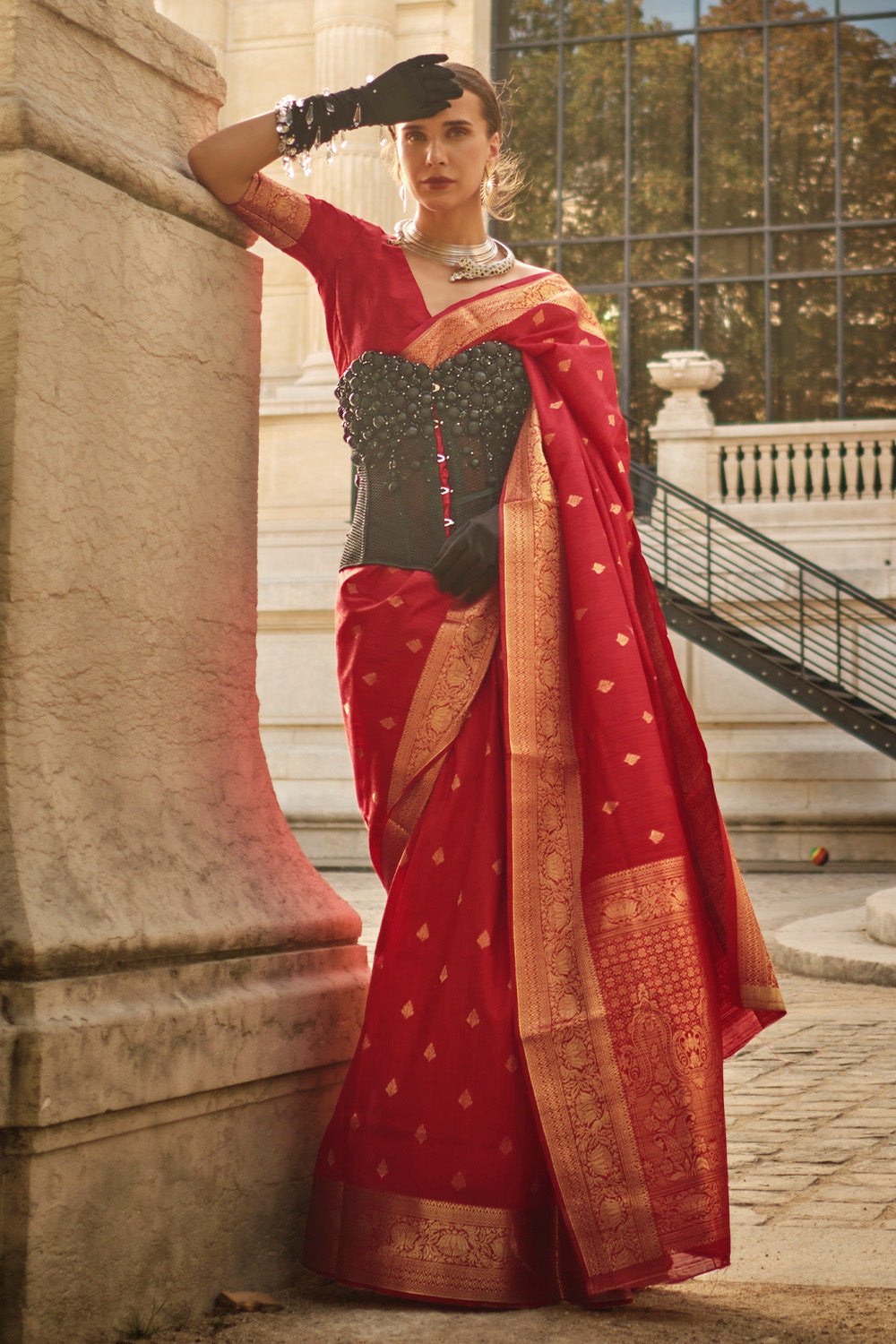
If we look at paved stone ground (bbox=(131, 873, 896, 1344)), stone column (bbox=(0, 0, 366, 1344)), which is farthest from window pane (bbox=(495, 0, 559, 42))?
stone column (bbox=(0, 0, 366, 1344))

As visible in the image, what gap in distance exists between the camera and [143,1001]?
2.20 meters

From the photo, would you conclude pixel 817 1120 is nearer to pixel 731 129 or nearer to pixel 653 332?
pixel 653 332

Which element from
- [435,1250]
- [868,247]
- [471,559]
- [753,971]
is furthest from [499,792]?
[868,247]

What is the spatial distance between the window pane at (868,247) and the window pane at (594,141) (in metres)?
2.15

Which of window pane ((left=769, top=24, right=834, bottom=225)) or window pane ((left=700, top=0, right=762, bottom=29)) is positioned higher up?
window pane ((left=700, top=0, right=762, bottom=29))

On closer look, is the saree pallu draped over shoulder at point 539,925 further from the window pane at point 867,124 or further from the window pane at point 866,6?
the window pane at point 866,6

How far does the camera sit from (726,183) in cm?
1545

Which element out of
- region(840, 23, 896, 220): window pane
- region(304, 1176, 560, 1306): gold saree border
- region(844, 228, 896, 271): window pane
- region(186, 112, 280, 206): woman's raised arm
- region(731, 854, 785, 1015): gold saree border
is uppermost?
region(840, 23, 896, 220): window pane

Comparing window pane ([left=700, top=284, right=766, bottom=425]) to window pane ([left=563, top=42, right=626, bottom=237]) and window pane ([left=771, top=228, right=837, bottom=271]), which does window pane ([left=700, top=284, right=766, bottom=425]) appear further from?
window pane ([left=563, top=42, right=626, bottom=237])

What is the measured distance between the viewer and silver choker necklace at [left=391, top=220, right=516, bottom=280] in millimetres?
2904

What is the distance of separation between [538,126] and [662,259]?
181 centimetres

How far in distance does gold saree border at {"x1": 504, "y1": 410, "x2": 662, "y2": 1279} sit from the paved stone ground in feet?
0.54

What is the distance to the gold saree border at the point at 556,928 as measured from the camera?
241cm

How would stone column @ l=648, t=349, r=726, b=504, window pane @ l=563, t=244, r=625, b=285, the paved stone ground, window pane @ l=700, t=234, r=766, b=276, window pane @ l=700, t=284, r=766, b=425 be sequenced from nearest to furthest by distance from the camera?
the paved stone ground, stone column @ l=648, t=349, r=726, b=504, window pane @ l=700, t=284, r=766, b=425, window pane @ l=700, t=234, r=766, b=276, window pane @ l=563, t=244, r=625, b=285
